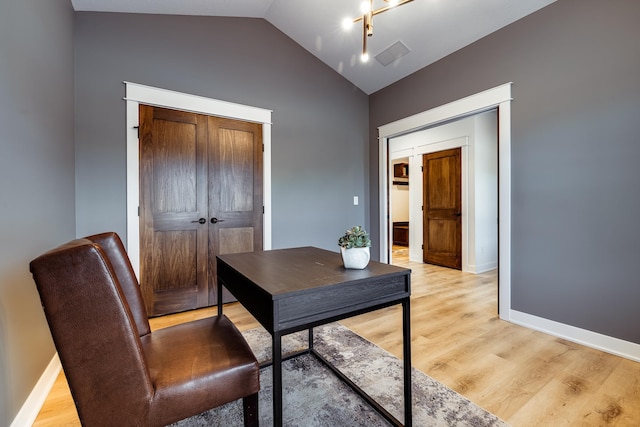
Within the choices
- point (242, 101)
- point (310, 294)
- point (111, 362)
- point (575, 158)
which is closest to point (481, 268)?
point (575, 158)

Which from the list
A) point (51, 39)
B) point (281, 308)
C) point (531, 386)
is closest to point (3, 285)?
point (281, 308)

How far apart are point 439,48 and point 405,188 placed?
5729 millimetres

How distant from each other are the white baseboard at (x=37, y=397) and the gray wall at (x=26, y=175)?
0.04 m

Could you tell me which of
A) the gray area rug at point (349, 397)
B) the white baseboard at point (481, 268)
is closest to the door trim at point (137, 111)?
the gray area rug at point (349, 397)

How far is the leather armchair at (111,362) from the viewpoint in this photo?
0.80 metres

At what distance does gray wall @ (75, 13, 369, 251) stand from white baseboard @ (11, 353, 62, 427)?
1.13 m

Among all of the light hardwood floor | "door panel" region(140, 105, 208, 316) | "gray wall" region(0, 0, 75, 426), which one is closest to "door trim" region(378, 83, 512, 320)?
the light hardwood floor

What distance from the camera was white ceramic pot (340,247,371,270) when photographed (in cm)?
139

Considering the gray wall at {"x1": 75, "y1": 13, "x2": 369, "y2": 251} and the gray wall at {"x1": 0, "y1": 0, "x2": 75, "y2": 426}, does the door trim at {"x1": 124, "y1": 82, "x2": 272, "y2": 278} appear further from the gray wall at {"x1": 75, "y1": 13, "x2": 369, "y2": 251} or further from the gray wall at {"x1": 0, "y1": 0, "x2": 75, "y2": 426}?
the gray wall at {"x1": 0, "y1": 0, "x2": 75, "y2": 426}

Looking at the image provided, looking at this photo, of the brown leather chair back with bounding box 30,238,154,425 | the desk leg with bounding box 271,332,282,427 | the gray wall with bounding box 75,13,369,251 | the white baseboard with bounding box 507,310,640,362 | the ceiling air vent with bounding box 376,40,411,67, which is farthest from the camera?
the ceiling air vent with bounding box 376,40,411,67

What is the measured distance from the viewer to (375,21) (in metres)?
2.91

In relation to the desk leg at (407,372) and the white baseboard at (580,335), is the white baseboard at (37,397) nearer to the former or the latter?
the desk leg at (407,372)

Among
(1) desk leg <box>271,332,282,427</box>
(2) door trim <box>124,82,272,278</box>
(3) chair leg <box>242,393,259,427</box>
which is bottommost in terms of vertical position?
(3) chair leg <box>242,393,259,427</box>

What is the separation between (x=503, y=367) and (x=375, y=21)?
3.14 metres
